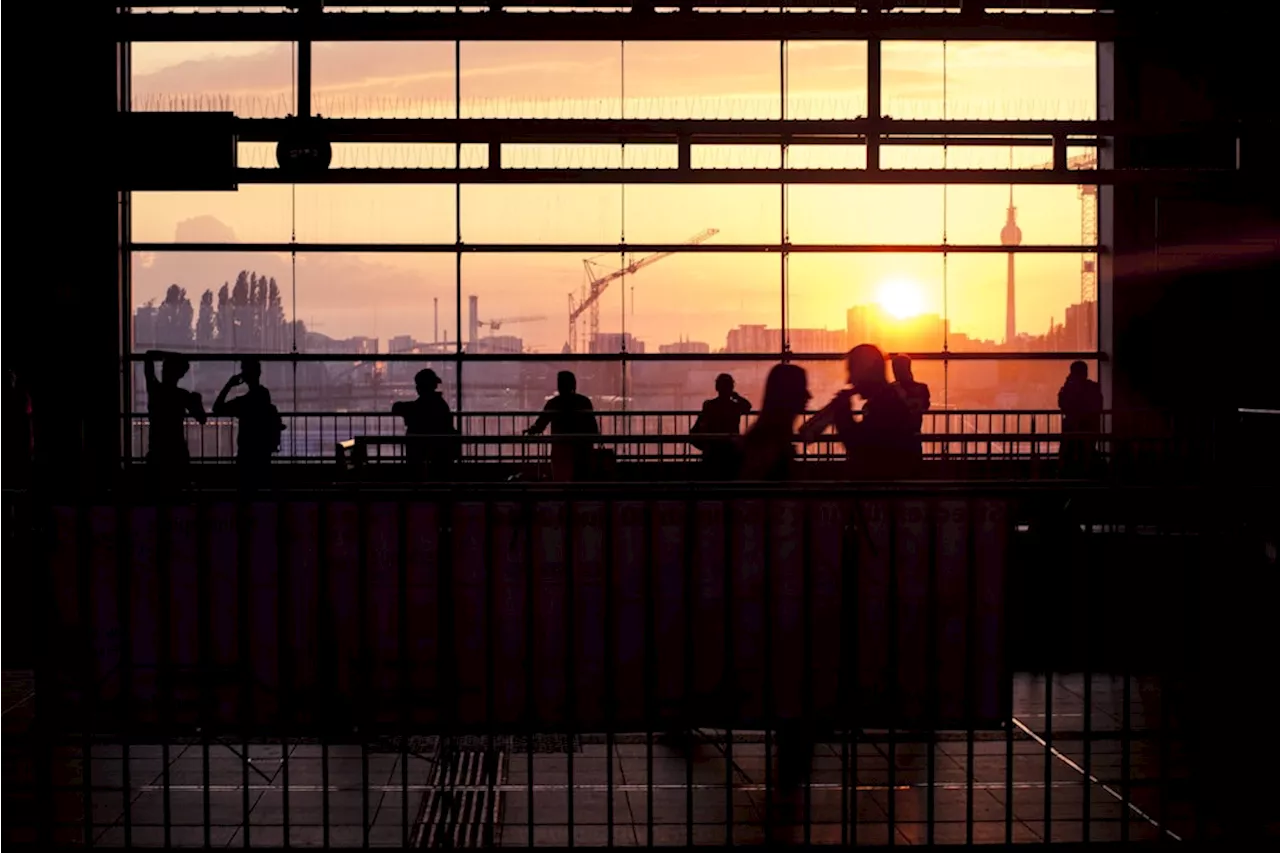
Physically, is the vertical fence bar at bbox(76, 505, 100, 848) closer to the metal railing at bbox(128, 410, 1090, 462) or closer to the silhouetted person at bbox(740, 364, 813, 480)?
the silhouetted person at bbox(740, 364, 813, 480)

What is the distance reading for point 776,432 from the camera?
25.5ft

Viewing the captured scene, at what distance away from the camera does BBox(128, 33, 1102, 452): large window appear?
1967cm

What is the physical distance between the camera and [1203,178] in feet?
41.6

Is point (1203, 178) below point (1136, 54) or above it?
below

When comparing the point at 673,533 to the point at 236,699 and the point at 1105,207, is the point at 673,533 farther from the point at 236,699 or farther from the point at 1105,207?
the point at 1105,207

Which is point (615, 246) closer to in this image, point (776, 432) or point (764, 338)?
point (764, 338)

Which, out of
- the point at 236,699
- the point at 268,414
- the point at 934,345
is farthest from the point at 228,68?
the point at 236,699

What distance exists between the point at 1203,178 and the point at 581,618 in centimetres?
824

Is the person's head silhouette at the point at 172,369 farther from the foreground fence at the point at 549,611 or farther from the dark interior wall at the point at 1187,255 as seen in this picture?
the dark interior wall at the point at 1187,255

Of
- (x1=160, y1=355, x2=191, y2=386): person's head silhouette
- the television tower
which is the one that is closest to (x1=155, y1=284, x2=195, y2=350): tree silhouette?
(x1=160, y1=355, x2=191, y2=386): person's head silhouette

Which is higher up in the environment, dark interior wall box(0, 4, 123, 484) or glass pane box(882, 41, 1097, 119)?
glass pane box(882, 41, 1097, 119)

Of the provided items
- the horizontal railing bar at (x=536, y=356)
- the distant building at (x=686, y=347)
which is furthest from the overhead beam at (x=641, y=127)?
the distant building at (x=686, y=347)

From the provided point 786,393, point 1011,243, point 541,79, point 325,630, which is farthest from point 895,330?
point 325,630

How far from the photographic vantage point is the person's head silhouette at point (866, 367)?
27.7ft
